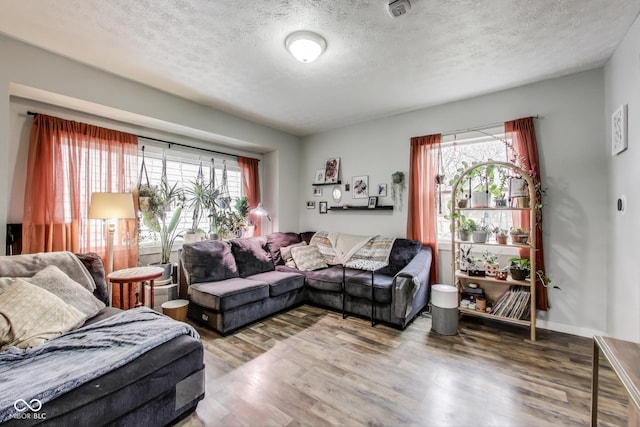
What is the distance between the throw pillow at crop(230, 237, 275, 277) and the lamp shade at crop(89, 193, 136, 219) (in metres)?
1.25

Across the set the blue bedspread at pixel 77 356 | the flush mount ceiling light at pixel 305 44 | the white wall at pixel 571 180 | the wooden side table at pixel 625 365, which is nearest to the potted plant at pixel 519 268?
the white wall at pixel 571 180

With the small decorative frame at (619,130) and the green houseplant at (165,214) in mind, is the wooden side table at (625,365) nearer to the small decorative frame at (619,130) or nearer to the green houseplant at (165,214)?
the small decorative frame at (619,130)

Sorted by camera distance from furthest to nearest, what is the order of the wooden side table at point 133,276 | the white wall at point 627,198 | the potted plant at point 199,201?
1. the potted plant at point 199,201
2. the wooden side table at point 133,276
3. the white wall at point 627,198

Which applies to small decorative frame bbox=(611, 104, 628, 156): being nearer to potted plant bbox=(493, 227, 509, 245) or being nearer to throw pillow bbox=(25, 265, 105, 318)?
potted plant bbox=(493, 227, 509, 245)

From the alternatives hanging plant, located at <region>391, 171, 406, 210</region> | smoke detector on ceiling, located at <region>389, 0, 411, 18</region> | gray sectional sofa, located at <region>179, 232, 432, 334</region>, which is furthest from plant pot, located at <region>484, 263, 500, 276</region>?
smoke detector on ceiling, located at <region>389, 0, 411, 18</region>

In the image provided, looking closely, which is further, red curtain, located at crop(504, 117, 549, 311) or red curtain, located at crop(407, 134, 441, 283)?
red curtain, located at crop(407, 134, 441, 283)

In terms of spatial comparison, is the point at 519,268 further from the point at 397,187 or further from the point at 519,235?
the point at 397,187

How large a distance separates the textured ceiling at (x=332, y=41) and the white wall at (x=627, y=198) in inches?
8.8

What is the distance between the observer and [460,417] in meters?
1.65

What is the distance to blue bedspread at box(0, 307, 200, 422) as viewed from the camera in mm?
1170

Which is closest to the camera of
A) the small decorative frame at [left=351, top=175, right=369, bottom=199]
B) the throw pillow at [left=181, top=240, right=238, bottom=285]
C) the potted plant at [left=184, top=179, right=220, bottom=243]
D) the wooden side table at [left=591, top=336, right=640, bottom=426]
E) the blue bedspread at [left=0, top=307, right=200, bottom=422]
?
the wooden side table at [left=591, top=336, right=640, bottom=426]

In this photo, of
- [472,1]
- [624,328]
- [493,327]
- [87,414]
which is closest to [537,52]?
[472,1]

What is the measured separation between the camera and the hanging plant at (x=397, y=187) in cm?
386

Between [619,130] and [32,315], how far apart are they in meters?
4.50
